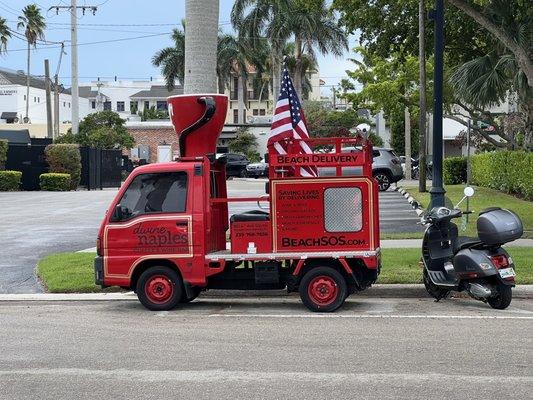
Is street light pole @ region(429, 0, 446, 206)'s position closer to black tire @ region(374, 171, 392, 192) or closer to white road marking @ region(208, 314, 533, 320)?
white road marking @ region(208, 314, 533, 320)

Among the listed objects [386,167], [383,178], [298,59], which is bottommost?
[383,178]

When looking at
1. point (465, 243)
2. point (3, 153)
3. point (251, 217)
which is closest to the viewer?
point (465, 243)

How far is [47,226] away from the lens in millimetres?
19422

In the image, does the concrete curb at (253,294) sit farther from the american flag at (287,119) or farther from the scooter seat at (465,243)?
the american flag at (287,119)

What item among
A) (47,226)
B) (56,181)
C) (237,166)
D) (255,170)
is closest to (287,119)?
(47,226)

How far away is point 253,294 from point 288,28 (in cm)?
4225

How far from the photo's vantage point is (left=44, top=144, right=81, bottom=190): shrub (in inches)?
1487

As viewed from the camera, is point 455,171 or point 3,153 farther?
point 3,153

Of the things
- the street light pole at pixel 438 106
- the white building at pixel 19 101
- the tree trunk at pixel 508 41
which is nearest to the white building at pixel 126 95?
the white building at pixel 19 101

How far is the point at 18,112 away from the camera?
9106 cm

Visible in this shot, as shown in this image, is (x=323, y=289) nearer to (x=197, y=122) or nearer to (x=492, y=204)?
(x=197, y=122)

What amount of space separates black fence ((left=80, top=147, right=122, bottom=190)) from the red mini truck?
30.9 m

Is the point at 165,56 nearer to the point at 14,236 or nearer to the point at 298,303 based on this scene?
the point at 14,236

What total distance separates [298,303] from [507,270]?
278cm
